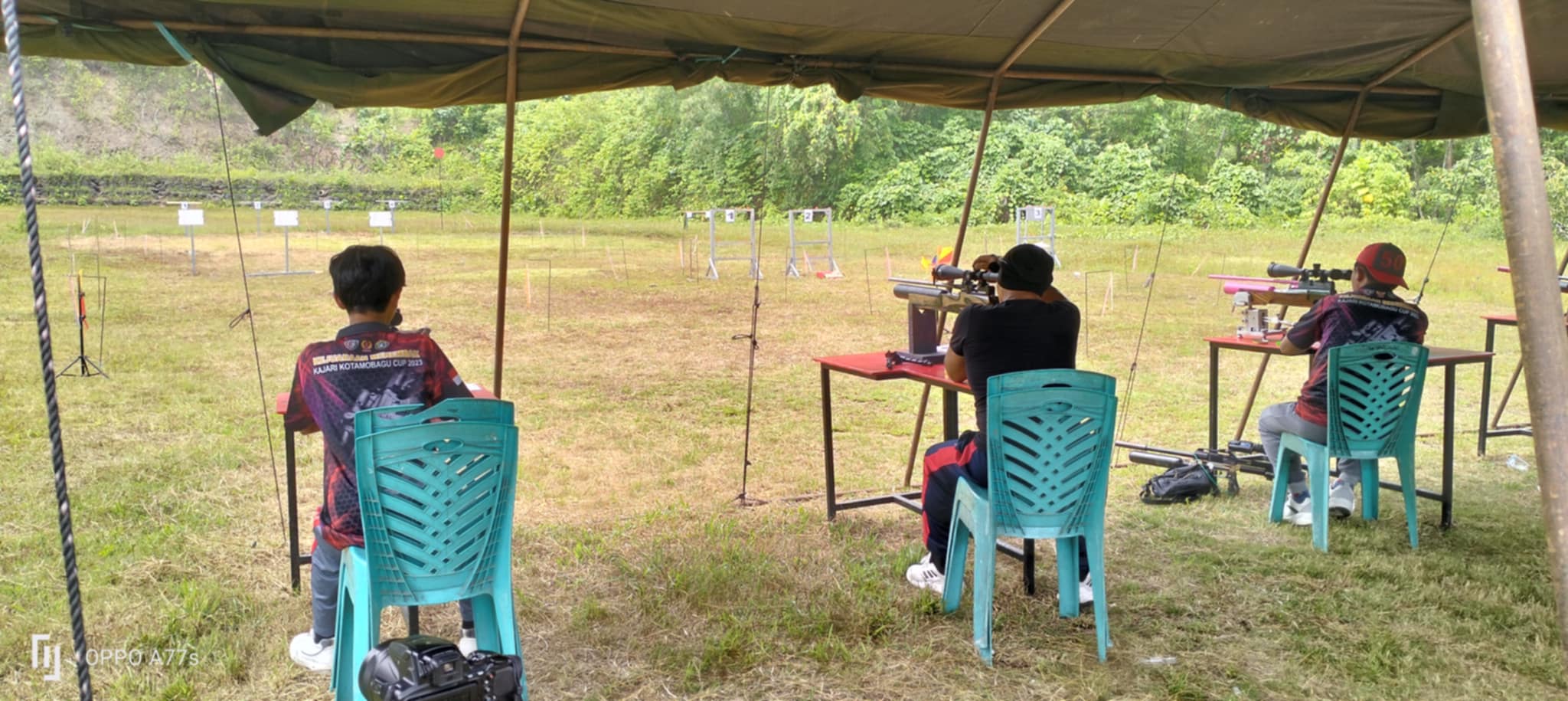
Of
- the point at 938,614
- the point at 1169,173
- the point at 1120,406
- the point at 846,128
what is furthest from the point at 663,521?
the point at 1169,173

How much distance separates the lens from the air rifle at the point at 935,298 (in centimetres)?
347

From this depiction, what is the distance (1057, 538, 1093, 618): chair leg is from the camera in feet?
9.96

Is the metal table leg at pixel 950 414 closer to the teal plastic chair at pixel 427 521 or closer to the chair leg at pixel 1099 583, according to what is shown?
the chair leg at pixel 1099 583

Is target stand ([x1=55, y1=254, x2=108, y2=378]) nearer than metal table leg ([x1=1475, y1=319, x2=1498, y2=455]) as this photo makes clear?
No

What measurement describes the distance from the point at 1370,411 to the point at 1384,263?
61 centimetres

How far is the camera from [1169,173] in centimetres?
869

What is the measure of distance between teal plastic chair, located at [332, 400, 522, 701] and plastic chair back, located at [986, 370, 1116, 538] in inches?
50.5

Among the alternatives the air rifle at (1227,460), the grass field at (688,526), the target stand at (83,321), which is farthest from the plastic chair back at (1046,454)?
the target stand at (83,321)

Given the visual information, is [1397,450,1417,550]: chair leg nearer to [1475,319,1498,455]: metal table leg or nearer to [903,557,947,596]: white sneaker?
[1475,319,1498,455]: metal table leg

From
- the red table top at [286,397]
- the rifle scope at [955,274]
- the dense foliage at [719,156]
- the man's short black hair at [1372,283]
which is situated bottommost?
the red table top at [286,397]

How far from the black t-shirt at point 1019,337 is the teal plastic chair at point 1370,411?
1.33m

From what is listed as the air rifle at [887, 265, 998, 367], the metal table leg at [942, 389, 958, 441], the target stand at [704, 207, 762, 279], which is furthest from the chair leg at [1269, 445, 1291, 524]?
the target stand at [704, 207, 762, 279]

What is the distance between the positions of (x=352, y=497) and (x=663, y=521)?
2.15 meters

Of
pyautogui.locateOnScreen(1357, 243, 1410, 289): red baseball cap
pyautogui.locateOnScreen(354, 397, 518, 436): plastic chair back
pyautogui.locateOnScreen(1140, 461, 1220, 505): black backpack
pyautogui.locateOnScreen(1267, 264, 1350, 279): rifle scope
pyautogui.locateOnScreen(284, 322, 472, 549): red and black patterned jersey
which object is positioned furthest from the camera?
pyautogui.locateOnScreen(1140, 461, 1220, 505): black backpack
